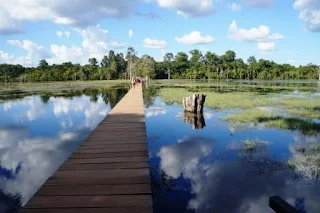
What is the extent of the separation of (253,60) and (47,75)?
90096 millimetres

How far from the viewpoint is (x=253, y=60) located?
5448 inches

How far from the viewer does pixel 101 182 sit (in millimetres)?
5988

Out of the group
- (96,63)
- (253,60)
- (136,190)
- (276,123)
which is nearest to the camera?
(136,190)

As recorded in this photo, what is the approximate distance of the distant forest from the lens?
94625 mm

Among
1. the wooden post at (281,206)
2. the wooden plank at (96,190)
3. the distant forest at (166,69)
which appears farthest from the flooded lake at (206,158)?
the distant forest at (166,69)

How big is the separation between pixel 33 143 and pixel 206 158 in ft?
23.3

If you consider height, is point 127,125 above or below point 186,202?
above

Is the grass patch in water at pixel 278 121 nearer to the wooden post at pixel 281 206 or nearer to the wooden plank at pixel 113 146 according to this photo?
the wooden plank at pixel 113 146

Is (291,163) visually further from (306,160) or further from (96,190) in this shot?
(96,190)

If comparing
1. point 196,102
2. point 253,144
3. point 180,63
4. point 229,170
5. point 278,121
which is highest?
point 180,63

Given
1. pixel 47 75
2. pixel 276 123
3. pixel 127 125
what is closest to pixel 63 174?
pixel 127 125

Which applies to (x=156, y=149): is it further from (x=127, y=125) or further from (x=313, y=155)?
(x=313, y=155)

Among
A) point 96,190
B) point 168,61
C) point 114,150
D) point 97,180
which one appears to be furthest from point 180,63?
point 96,190

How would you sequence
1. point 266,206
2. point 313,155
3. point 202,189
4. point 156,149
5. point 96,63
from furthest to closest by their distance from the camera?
point 96,63 < point 156,149 < point 313,155 < point 202,189 < point 266,206
